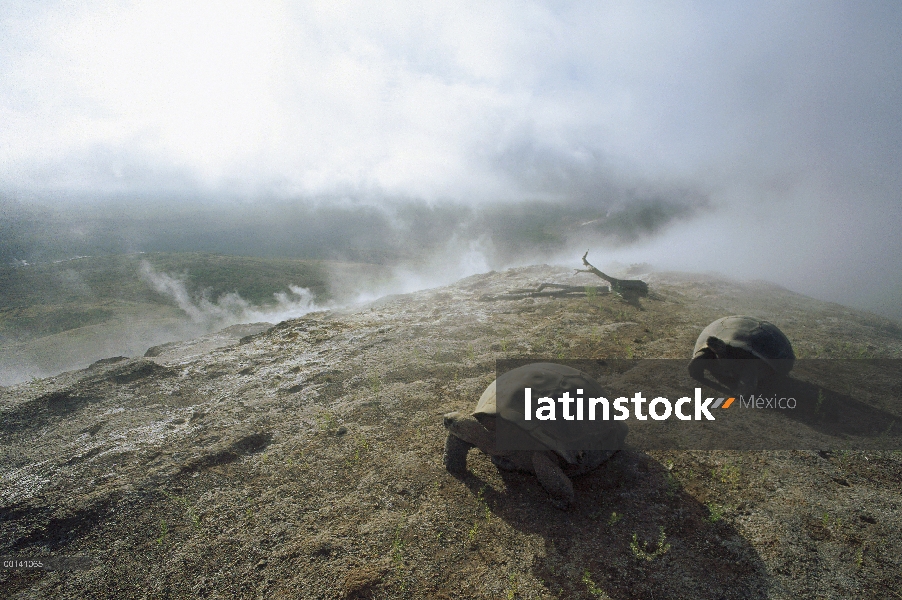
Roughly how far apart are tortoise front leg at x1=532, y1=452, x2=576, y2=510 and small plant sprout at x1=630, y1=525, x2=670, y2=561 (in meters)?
0.68

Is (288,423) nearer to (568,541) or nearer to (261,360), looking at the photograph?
(261,360)

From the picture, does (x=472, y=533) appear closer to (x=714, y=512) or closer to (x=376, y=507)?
(x=376, y=507)

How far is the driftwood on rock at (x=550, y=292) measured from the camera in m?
14.2

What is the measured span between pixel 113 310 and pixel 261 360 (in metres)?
21.5

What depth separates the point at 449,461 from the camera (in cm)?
491

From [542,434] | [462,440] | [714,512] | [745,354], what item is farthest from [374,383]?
[745,354]

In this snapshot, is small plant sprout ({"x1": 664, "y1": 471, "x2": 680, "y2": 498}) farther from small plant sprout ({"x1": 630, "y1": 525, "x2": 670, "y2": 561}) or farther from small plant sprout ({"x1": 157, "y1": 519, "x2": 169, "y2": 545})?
small plant sprout ({"x1": 157, "y1": 519, "x2": 169, "y2": 545})

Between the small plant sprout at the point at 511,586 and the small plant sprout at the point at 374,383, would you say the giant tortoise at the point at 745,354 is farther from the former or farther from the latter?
the small plant sprout at the point at 374,383

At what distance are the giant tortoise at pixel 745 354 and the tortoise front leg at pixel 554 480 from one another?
4067mm

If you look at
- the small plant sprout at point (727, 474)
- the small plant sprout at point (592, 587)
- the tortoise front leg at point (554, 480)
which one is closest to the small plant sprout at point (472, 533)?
the tortoise front leg at point (554, 480)

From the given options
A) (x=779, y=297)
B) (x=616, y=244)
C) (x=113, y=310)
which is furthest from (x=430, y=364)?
(x=616, y=244)

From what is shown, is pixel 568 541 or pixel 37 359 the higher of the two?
pixel 568 541

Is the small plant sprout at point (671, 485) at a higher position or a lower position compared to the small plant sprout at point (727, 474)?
lower

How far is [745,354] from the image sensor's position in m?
6.34
